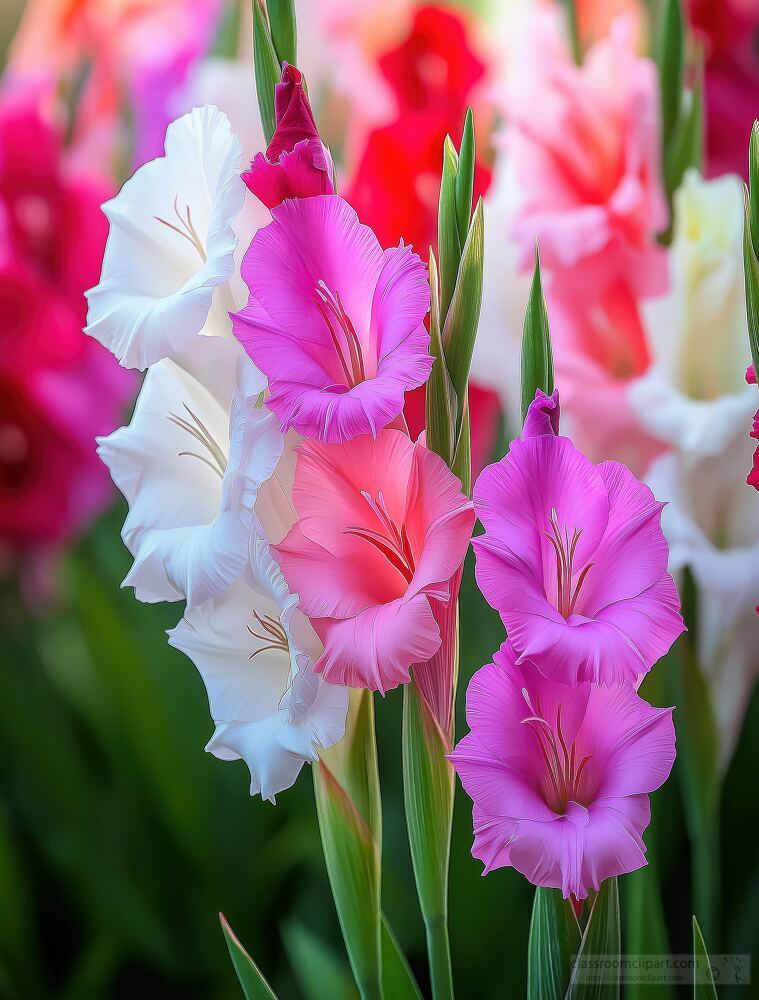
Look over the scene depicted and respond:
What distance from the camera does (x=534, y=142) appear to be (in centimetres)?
59

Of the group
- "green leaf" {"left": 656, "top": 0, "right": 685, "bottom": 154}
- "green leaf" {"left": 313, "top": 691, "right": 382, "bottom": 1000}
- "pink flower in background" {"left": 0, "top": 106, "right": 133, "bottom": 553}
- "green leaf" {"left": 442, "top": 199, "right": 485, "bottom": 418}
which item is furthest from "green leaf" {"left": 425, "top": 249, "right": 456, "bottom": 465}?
"pink flower in background" {"left": 0, "top": 106, "right": 133, "bottom": 553}

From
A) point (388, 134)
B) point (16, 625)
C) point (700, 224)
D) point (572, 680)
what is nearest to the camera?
point (572, 680)

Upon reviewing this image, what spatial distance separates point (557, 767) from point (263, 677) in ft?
0.33

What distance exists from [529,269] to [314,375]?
12.0 inches

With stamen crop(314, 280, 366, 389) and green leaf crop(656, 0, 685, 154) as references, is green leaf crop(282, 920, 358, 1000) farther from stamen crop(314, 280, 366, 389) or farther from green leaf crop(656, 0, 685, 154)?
green leaf crop(656, 0, 685, 154)

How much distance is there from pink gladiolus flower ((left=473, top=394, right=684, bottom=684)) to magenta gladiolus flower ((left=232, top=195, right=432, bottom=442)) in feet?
0.12

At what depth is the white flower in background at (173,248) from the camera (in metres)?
0.32

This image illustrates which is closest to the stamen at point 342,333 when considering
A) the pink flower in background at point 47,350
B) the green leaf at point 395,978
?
the green leaf at point 395,978

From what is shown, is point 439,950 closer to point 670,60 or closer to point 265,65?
point 265,65

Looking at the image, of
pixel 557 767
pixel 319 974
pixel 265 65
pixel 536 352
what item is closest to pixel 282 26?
pixel 265 65

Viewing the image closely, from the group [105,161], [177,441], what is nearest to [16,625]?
[105,161]

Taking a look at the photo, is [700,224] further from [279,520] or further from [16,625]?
[16,625]

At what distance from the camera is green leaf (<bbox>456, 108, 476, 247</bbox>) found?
0.34 metres

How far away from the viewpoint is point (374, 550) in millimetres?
327
